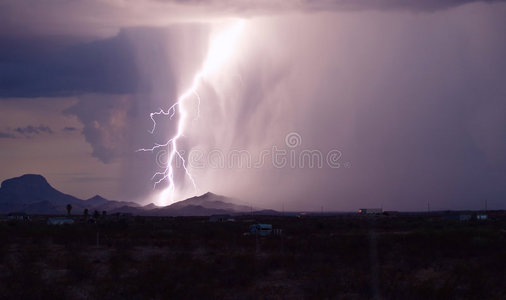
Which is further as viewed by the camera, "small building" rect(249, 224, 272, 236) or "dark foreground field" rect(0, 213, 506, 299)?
"small building" rect(249, 224, 272, 236)

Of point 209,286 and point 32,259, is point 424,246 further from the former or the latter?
point 32,259

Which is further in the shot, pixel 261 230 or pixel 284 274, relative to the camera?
pixel 261 230

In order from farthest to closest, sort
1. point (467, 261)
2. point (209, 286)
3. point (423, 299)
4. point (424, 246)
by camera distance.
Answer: point (424, 246) → point (467, 261) → point (209, 286) → point (423, 299)

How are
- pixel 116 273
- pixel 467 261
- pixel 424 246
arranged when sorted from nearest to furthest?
pixel 116 273, pixel 467 261, pixel 424 246

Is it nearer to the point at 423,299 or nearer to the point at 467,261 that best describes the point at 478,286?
the point at 423,299

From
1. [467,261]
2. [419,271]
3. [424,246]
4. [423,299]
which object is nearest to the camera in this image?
[423,299]

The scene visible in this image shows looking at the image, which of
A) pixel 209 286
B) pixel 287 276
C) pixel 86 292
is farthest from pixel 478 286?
pixel 86 292

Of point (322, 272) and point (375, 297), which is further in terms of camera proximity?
point (322, 272)

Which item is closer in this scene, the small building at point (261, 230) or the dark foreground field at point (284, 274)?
the dark foreground field at point (284, 274)

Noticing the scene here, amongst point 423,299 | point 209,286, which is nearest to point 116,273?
point 209,286
